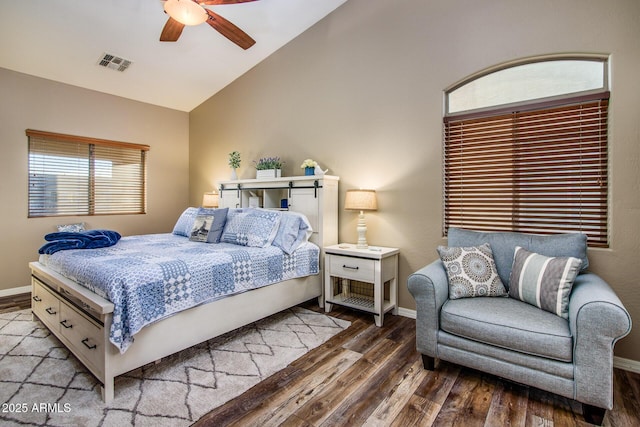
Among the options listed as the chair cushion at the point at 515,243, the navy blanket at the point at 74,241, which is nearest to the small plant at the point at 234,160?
the navy blanket at the point at 74,241

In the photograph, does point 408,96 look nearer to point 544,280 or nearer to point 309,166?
point 309,166

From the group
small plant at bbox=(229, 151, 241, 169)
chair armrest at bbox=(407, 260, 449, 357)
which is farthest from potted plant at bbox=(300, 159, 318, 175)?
chair armrest at bbox=(407, 260, 449, 357)

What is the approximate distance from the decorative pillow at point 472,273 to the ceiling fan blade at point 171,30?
287 centimetres

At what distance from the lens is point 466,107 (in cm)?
306

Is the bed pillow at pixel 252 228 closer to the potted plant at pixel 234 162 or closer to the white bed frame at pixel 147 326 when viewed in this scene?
the white bed frame at pixel 147 326

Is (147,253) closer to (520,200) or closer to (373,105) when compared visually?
(373,105)

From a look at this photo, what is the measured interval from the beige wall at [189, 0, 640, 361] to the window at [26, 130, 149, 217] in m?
1.76

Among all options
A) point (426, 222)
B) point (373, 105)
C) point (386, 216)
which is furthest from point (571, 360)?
point (373, 105)

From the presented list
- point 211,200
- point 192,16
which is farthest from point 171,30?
point 211,200

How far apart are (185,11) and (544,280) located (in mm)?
3122

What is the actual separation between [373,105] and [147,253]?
2.62 m

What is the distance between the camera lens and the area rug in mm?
1801

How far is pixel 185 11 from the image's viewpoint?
2.46 meters

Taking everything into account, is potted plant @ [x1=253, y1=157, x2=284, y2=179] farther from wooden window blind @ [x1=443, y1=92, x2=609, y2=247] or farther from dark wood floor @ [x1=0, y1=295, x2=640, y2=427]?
dark wood floor @ [x1=0, y1=295, x2=640, y2=427]
